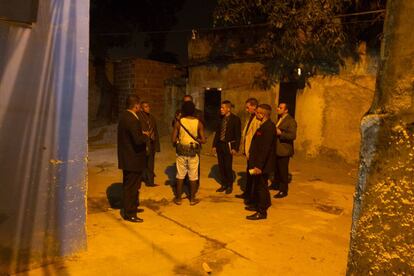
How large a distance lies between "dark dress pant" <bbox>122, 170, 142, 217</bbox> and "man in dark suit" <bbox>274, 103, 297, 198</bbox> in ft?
9.20

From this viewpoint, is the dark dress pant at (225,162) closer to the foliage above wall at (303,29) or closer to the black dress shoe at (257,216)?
the black dress shoe at (257,216)

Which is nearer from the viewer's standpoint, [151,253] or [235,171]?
[151,253]

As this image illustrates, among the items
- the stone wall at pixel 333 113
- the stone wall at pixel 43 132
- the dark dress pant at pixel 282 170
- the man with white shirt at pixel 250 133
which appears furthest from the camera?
the stone wall at pixel 333 113

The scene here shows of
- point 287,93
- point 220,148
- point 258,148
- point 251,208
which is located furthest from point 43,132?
point 287,93

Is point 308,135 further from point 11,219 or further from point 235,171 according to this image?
point 11,219

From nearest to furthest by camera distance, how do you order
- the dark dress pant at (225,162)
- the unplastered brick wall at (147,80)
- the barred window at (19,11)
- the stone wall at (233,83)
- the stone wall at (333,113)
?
the barred window at (19,11) < the dark dress pant at (225,162) < the stone wall at (333,113) < the stone wall at (233,83) < the unplastered brick wall at (147,80)

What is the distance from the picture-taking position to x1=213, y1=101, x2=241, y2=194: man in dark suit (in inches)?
294

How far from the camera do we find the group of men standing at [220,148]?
5.70m

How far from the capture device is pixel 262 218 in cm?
613

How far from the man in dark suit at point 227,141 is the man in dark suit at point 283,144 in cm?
76

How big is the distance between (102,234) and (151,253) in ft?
2.94

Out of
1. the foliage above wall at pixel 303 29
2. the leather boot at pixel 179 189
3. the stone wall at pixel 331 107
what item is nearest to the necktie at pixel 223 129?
the leather boot at pixel 179 189

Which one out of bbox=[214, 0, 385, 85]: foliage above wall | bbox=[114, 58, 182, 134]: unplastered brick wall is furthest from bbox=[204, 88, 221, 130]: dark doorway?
bbox=[214, 0, 385, 85]: foliage above wall

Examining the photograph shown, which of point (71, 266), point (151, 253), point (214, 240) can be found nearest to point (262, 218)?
point (214, 240)
